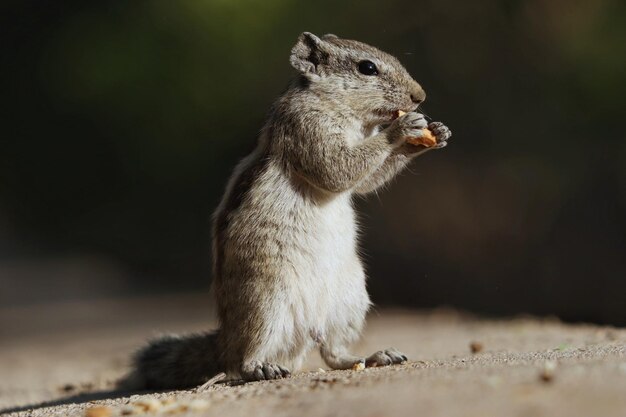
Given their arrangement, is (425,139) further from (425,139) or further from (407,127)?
(407,127)

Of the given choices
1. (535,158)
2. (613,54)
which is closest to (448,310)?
(535,158)

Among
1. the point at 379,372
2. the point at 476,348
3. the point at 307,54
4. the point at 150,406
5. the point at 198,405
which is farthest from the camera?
the point at 476,348

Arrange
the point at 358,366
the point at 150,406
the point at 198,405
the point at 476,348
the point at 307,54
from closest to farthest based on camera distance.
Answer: the point at 198,405
the point at 150,406
the point at 358,366
the point at 307,54
the point at 476,348

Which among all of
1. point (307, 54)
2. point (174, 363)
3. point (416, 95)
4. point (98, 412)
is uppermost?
point (307, 54)

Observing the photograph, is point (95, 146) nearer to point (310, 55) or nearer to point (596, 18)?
point (596, 18)

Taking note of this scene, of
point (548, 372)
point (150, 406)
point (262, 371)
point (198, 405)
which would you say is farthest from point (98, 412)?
point (548, 372)

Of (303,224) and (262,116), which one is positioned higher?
(262,116)

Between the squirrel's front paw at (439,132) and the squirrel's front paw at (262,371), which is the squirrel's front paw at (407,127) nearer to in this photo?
the squirrel's front paw at (439,132)

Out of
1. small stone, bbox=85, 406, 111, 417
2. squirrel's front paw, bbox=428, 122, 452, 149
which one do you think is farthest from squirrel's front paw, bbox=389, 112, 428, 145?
small stone, bbox=85, 406, 111, 417
